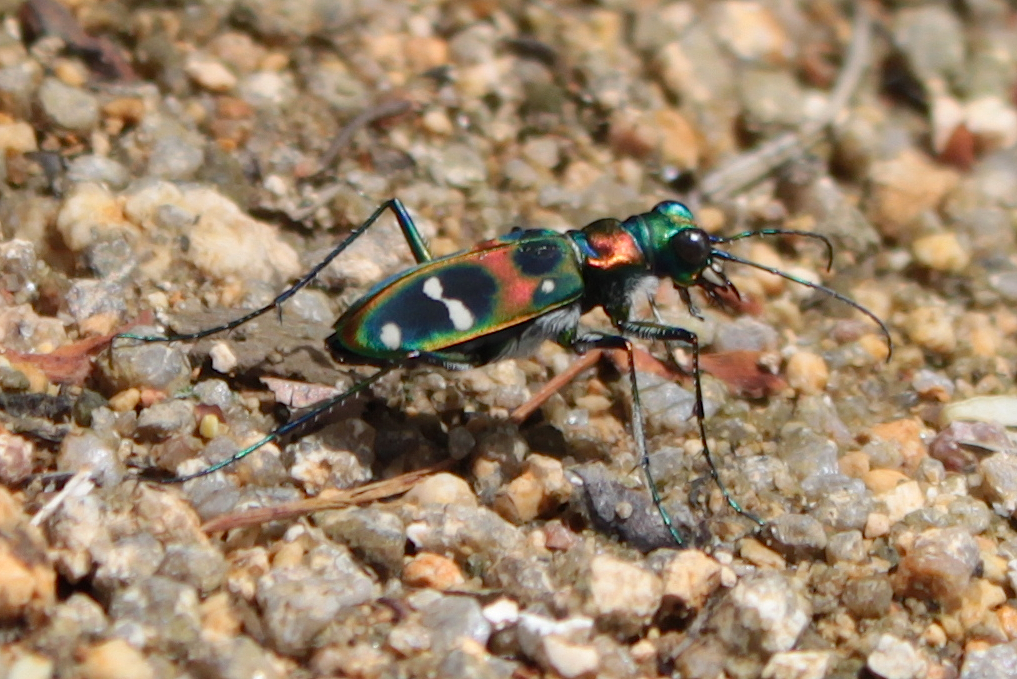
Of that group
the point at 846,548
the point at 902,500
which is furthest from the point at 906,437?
the point at 846,548

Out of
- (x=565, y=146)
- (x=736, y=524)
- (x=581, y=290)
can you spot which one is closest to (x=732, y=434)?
(x=736, y=524)

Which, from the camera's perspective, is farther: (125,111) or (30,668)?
(125,111)

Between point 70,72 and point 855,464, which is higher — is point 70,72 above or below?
above

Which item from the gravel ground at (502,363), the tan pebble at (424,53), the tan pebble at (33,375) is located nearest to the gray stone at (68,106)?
the gravel ground at (502,363)

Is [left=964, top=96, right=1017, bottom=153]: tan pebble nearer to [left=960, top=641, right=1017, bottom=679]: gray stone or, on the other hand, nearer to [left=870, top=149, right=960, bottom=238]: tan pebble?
[left=870, top=149, right=960, bottom=238]: tan pebble

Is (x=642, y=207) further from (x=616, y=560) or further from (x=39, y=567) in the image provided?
(x=39, y=567)

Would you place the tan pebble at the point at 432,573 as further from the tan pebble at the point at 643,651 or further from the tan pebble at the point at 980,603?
the tan pebble at the point at 980,603

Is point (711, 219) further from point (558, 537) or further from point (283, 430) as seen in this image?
point (283, 430)

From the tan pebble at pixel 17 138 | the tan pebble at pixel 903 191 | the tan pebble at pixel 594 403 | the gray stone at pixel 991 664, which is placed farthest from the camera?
the tan pebble at pixel 903 191

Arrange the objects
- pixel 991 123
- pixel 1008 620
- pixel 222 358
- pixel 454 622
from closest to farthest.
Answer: pixel 454 622, pixel 1008 620, pixel 222 358, pixel 991 123

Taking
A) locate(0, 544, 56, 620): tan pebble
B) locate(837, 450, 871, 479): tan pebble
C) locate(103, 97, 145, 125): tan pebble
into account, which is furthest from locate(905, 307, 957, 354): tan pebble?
locate(0, 544, 56, 620): tan pebble
